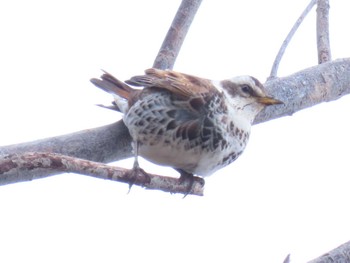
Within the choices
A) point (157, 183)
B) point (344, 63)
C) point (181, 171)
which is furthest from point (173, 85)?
point (344, 63)

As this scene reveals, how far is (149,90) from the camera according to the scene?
536 centimetres

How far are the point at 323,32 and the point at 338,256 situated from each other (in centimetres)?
229

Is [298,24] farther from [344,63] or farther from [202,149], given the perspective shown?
[202,149]

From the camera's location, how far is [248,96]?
18.0ft

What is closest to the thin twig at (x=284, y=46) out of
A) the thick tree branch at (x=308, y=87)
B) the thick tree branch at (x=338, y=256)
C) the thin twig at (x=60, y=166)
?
the thick tree branch at (x=308, y=87)

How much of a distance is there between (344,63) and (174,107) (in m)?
1.28

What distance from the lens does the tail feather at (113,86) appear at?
18.2 feet

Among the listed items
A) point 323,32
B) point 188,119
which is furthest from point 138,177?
point 323,32

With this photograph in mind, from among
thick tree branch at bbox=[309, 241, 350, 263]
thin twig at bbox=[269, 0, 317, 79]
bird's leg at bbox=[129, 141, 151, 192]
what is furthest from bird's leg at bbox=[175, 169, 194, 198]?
thick tree branch at bbox=[309, 241, 350, 263]

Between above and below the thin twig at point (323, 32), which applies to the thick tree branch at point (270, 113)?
below

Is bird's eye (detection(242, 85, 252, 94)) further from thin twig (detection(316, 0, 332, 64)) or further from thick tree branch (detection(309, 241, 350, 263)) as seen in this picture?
thick tree branch (detection(309, 241, 350, 263))

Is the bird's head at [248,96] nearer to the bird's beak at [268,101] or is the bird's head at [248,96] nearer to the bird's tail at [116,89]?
the bird's beak at [268,101]

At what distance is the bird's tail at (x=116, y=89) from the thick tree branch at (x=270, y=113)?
23 centimetres

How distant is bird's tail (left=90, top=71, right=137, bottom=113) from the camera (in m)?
5.51
